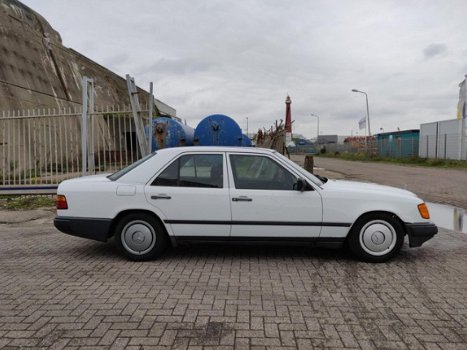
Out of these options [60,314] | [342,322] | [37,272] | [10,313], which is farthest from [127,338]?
[37,272]

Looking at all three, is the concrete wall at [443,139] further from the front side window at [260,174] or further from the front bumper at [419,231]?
the front side window at [260,174]

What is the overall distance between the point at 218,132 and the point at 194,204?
8325 mm

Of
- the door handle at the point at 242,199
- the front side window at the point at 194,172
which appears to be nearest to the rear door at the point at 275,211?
the door handle at the point at 242,199

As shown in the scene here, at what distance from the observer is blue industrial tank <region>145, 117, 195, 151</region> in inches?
525

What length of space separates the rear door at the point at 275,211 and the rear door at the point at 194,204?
132mm

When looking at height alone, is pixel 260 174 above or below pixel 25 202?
above

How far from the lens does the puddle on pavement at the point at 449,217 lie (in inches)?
289

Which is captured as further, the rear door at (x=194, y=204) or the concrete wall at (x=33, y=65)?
the concrete wall at (x=33, y=65)

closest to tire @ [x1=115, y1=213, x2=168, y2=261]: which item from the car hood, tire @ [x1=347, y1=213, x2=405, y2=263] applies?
the car hood

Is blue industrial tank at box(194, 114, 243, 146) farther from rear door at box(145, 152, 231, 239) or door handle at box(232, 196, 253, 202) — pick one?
door handle at box(232, 196, 253, 202)

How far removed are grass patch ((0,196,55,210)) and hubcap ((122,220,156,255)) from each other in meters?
5.02

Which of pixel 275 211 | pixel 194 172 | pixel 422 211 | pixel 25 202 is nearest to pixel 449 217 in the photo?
pixel 422 211

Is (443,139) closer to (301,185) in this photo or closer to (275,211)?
(301,185)

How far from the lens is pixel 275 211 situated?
4852 mm
